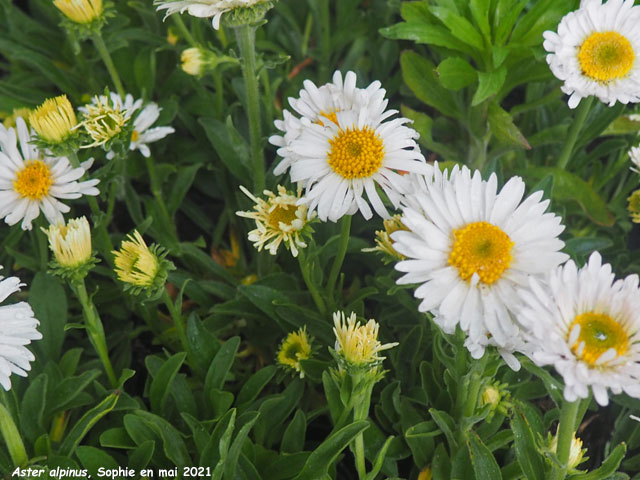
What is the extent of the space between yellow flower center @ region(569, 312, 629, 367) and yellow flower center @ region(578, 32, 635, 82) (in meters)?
0.62

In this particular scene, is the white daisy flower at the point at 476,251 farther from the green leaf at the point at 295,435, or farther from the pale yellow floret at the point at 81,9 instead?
the pale yellow floret at the point at 81,9

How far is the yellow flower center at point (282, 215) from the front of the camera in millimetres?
1312

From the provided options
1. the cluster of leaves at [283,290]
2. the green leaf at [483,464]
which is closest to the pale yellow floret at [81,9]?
the cluster of leaves at [283,290]

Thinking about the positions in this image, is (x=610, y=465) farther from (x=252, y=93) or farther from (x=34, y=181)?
(x=34, y=181)

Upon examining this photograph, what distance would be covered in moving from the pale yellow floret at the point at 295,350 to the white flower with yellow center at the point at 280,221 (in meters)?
0.22

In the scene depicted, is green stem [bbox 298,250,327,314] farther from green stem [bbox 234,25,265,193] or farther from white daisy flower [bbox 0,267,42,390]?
white daisy flower [bbox 0,267,42,390]

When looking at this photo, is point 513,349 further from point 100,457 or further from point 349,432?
point 100,457

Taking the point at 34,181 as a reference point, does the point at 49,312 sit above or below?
below

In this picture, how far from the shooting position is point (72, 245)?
1.26 metres

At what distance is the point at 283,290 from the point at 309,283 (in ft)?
0.55

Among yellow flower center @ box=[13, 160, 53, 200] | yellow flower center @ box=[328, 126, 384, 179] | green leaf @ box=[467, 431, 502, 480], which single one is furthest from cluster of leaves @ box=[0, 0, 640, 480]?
yellow flower center @ box=[328, 126, 384, 179]

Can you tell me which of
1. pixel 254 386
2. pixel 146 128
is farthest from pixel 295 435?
pixel 146 128

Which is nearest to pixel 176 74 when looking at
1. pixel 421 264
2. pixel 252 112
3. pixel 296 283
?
pixel 252 112

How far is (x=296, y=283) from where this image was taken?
160cm
